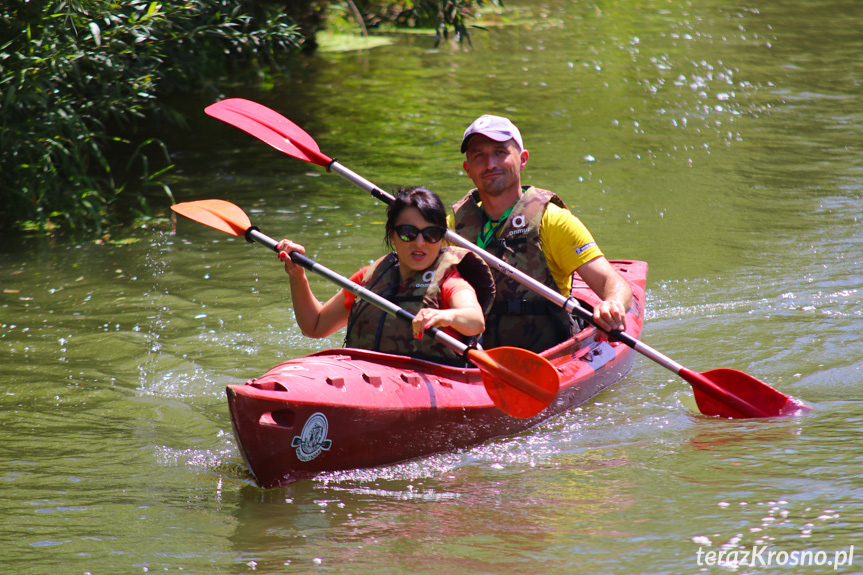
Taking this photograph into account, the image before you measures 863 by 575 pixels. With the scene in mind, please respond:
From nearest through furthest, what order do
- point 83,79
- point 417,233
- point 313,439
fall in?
1. point 313,439
2. point 417,233
3. point 83,79

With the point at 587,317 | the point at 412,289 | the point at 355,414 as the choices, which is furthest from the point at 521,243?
the point at 355,414

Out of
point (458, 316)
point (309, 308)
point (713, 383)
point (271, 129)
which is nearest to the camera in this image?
point (458, 316)

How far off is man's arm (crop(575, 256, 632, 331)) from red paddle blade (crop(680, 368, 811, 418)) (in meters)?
0.46

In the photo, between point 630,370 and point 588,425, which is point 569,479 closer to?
Result: point 588,425

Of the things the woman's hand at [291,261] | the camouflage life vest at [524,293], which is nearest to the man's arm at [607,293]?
the camouflage life vest at [524,293]

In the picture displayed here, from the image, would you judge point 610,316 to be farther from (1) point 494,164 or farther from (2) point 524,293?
(1) point 494,164

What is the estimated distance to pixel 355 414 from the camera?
11.0ft

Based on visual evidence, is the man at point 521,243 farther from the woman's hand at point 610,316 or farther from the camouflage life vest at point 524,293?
the woman's hand at point 610,316

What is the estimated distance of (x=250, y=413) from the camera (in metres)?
3.14

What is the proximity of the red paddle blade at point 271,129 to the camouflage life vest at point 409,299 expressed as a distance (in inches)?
45.7

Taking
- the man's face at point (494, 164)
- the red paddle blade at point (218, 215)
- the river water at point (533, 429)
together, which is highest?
the man's face at point (494, 164)

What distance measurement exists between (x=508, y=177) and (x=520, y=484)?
149 cm

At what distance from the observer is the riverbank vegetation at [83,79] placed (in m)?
6.00

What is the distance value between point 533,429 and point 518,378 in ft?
1.78
